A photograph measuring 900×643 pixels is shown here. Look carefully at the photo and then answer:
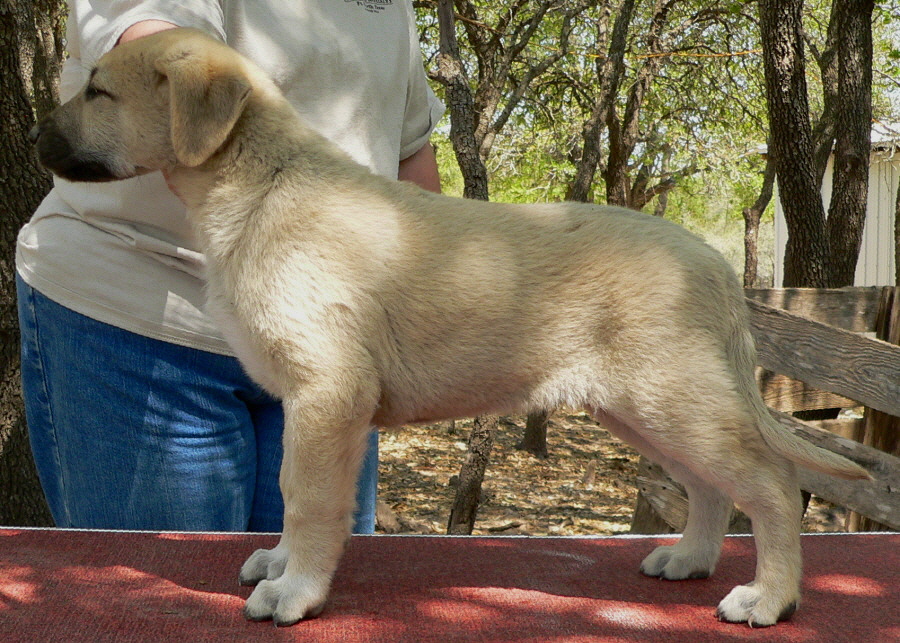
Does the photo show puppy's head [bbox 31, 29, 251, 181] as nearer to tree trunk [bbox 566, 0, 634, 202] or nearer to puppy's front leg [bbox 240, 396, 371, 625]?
puppy's front leg [bbox 240, 396, 371, 625]

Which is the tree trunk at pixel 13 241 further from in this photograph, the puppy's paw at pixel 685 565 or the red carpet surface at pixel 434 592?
the puppy's paw at pixel 685 565

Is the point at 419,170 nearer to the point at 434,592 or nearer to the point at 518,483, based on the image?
the point at 434,592

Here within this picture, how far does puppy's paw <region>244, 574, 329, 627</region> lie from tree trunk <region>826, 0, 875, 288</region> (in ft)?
30.1

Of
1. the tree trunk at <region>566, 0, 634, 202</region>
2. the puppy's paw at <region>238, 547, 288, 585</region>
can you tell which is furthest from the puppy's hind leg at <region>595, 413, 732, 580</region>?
the tree trunk at <region>566, 0, 634, 202</region>

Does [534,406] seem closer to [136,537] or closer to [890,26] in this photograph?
[136,537]

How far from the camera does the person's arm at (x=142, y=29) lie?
2842mm

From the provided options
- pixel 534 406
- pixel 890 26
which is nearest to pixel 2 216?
pixel 534 406

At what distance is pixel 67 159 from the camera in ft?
9.09

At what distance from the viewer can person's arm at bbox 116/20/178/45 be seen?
284 centimetres

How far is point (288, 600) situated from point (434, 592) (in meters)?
0.60

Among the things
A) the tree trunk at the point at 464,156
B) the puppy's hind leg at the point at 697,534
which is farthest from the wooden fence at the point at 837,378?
the tree trunk at the point at 464,156

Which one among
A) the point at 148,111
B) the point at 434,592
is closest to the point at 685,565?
the point at 434,592

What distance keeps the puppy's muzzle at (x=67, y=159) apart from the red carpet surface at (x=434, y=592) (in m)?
1.34

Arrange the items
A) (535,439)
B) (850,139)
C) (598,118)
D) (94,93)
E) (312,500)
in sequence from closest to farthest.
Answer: (312,500) < (94,93) < (850,139) < (598,118) < (535,439)
